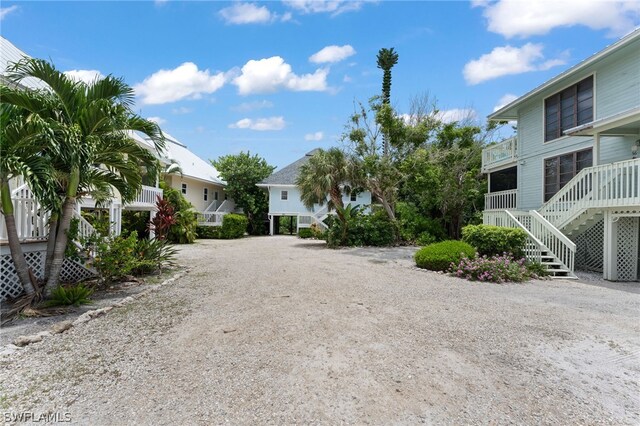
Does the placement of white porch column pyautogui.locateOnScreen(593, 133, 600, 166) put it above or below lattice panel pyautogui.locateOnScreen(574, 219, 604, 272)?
above

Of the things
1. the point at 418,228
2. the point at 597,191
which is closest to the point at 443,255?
the point at 597,191

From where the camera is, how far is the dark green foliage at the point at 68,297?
593 cm

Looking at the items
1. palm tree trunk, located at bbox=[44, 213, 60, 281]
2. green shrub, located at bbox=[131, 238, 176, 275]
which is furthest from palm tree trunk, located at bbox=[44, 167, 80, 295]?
green shrub, located at bbox=[131, 238, 176, 275]

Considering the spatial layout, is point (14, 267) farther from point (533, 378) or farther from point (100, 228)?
point (533, 378)

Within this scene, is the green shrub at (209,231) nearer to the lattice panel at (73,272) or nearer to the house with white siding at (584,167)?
the lattice panel at (73,272)

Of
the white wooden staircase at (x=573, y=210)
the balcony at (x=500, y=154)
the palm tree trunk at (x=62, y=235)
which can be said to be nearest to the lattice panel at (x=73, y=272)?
the palm tree trunk at (x=62, y=235)

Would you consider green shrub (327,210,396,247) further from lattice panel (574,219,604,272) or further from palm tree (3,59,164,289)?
palm tree (3,59,164,289)

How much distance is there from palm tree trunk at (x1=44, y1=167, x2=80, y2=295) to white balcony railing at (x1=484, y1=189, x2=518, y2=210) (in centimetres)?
1703

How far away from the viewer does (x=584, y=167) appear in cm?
1223

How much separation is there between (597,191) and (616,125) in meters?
1.97

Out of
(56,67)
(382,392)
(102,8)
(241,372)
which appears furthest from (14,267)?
(382,392)

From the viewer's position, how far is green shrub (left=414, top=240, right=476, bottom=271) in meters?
10.4

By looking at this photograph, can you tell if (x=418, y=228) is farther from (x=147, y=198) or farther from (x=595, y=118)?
(x=147, y=198)

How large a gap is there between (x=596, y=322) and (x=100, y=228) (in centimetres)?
1040
